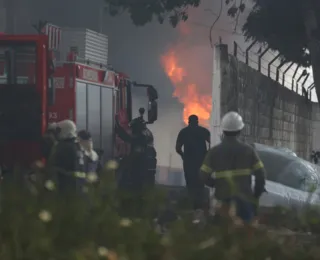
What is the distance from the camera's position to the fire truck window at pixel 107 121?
1628cm

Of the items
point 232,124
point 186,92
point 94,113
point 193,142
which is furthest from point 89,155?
point 186,92

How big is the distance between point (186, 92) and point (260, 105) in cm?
1359

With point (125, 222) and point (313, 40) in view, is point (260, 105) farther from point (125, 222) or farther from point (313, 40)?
point (125, 222)

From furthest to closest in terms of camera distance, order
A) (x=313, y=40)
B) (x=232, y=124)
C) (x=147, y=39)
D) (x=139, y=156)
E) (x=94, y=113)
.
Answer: (x=147, y=39), (x=313, y=40), (x=94, y=113), (x=139, y=156), (x=232, y=124)

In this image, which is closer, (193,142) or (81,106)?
(193,142)

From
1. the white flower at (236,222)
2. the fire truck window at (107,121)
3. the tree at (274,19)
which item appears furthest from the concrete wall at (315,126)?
the white flower at (236,222)

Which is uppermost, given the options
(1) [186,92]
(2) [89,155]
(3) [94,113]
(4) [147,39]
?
(4) [147,39]

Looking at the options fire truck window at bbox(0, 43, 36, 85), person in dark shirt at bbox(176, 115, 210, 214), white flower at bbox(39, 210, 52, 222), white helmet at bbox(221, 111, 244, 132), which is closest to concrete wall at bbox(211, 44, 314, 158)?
person in dark shirt at bbox(176, 115, 210, 214)

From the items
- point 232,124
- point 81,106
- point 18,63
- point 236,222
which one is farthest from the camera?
point 81,106

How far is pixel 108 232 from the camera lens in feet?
11.6

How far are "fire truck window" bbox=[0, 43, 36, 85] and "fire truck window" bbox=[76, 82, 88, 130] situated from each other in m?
1.80

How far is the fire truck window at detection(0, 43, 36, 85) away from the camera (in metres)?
13.2

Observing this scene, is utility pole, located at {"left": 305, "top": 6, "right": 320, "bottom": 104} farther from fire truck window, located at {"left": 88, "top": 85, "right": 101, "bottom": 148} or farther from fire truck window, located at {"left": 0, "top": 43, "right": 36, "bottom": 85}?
fire truck window, located at {"left": 0, "top": 43, "right": 36, "bottom": 85}

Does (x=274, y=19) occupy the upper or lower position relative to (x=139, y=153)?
upper
